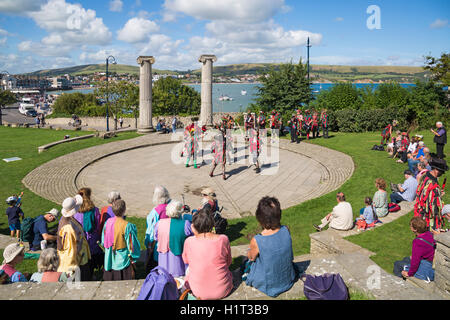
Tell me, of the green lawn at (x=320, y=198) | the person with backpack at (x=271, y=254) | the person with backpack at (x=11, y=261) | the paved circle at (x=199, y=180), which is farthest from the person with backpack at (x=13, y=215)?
the person with backpack at (x=271, y=254)

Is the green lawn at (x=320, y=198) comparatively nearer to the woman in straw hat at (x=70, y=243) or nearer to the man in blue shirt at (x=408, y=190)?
the man in blue shirt at (x=408, y=190)

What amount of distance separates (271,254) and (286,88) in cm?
2480

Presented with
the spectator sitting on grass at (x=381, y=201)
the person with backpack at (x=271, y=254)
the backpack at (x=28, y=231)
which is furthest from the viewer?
the spectator sitting on grass at (x=381, y=201)

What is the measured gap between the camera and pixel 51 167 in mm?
14945

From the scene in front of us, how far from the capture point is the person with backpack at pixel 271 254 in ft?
13.7

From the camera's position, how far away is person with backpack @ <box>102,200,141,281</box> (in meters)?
5.03

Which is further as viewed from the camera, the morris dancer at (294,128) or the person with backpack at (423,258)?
the morris dancer at (294,128)

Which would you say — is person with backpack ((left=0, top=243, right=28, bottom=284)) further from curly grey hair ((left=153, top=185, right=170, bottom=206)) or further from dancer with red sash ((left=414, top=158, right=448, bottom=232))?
dancer with red sash ((left=414, top=158, right=448, bottom=232))

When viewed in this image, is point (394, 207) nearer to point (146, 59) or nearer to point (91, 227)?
point (91, 227)

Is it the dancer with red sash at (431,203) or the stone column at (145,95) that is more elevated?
the stone column at (145,95)

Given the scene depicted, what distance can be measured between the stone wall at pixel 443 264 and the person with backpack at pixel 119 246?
4.52 metres

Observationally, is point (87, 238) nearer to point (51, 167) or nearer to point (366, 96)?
point (51, 167)

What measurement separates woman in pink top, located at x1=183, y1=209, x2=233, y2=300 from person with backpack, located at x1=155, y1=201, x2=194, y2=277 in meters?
0.73

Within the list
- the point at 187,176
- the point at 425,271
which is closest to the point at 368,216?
the point at 425,271
